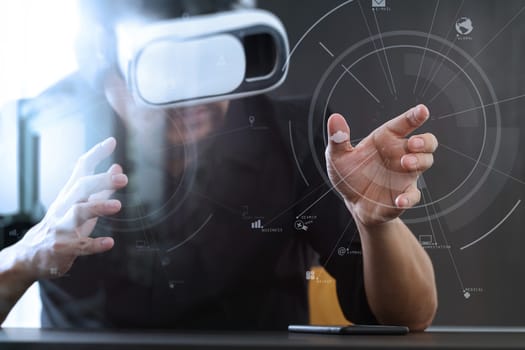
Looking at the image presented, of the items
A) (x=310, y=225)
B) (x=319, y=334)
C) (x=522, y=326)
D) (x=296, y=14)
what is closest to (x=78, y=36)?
(x=296, y=14)

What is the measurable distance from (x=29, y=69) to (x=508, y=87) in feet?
2.78

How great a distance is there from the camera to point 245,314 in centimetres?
107

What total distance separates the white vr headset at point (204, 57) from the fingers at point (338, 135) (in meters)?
0.12

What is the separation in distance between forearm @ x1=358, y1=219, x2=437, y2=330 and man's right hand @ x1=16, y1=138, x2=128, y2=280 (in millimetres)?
449

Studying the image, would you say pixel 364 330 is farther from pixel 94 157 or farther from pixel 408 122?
pixel 94 157

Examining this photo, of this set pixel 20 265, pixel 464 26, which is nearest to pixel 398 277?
pixel 464 26

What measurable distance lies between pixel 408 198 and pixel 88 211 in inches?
21.7

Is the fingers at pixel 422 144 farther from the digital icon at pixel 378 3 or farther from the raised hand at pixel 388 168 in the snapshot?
the digital icon at pixel 378 3

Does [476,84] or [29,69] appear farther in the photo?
[29,69]

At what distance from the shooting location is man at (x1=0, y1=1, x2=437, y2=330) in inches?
40.4

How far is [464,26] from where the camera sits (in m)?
1.05

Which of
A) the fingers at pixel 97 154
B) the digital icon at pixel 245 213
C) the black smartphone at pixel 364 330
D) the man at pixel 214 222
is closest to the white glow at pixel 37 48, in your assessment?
the man at pixel 214 222

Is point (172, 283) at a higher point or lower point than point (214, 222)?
lower

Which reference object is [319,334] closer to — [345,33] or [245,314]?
[245,314]
